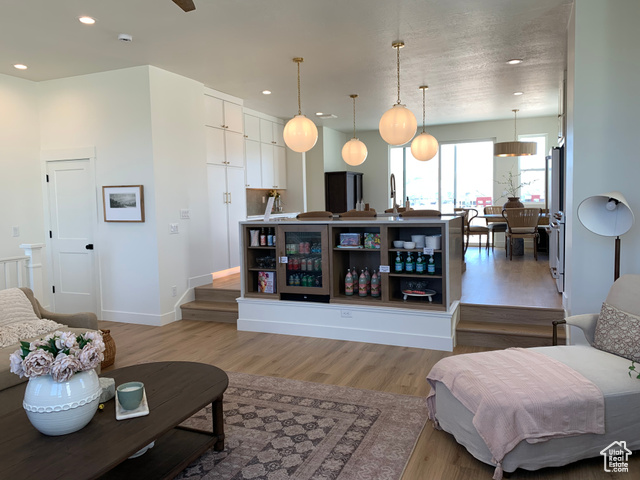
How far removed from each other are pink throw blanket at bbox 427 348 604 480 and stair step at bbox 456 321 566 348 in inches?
67.3

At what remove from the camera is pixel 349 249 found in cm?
459

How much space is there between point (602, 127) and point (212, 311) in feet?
Answer: 14.0

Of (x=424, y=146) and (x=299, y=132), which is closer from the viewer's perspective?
(x=299, y=132)

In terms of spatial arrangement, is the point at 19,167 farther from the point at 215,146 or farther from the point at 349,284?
the point at 349,284

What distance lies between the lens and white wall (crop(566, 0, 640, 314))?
335 centimetres

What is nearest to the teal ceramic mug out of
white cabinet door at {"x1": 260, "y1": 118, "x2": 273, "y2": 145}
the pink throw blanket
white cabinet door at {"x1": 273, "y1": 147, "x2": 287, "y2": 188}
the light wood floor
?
the light wood floor

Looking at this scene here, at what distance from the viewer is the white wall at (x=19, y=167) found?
5184mm

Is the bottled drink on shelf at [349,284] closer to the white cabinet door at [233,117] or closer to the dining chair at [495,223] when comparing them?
the white cabinet door at [233,117]

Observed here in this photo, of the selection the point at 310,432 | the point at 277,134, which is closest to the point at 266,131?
the point at 277,134

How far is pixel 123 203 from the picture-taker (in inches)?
208

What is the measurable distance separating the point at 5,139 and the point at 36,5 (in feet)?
7.67

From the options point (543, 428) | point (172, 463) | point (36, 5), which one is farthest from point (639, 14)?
point (36, 5)

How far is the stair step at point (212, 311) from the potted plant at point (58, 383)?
11.1 feet

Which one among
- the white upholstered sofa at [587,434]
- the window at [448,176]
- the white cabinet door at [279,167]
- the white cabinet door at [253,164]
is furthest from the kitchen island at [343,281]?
the window at [448,176]
